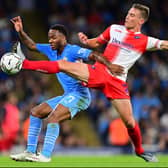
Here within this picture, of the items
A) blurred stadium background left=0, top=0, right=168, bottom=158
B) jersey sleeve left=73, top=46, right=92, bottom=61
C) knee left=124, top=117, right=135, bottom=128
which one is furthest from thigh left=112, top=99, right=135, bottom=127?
blurred stadium background left=0, top=0, right=168, bottom=158

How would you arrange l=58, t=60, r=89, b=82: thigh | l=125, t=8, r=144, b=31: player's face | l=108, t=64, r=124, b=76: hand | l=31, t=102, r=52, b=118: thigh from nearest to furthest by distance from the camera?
l=58, t=60, r=89, b=82: thigh
l=108, t=64, r=124, b=76: hand
l=31, t=102, r=52, b=118: thigh
l=125, t=8, r=144, b=31: player's face

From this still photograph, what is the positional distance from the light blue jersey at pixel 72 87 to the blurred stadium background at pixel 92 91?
645cm

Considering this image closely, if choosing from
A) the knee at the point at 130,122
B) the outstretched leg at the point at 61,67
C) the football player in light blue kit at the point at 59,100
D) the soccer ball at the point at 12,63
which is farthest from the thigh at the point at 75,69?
the knee at the point at 130,122

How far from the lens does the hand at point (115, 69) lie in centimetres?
1278

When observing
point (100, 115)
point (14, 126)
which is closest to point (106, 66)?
point (14, 126)

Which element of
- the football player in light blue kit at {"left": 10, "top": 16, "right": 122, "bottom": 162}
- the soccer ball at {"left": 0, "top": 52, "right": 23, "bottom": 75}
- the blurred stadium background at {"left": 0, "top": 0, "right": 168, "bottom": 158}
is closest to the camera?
the soccer ball at {"left": 0, "top": 52, "right": 23, "bottom": 75}

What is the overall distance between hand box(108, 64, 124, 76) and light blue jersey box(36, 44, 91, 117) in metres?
0.42

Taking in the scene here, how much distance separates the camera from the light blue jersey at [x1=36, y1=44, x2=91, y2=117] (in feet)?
42.2

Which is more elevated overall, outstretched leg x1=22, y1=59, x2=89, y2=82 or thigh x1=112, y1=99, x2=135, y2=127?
outstretched leg x1=22, y1=59, x2=89, y2=82

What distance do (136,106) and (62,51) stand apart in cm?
803

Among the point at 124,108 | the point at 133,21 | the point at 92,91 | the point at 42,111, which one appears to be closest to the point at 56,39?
the point at 42,111

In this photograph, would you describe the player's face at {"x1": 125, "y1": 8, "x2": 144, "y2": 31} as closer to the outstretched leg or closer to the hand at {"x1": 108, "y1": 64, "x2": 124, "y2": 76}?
the hand at {"x1": 108, "y1": 64, "x2": 124, "y2": 76}

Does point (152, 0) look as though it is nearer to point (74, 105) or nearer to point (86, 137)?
point (86, 137)

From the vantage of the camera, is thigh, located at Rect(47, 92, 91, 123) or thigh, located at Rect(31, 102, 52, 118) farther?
thigh, located at Rect(31, 102, 52, 118)
